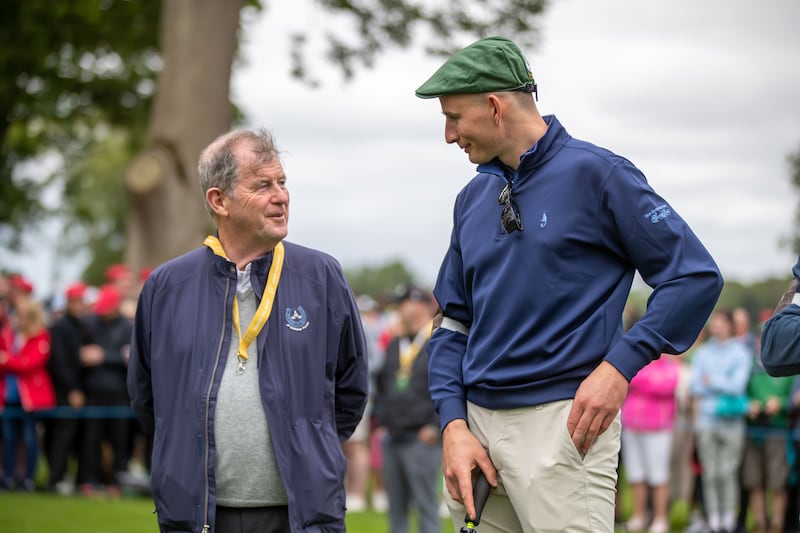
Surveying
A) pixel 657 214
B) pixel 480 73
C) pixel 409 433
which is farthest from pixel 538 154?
pixel 409 433

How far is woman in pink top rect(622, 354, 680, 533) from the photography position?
13031 millimetres

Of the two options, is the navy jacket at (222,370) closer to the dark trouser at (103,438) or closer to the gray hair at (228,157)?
the gray hair at (228,157)

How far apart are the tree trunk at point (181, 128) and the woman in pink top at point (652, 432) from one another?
582 centimetres

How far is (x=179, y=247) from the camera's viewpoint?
1509 centimetres

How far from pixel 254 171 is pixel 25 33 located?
645 inches

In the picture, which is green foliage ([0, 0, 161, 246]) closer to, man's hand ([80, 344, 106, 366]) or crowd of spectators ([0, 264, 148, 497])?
crowd of spectators ([0, 264, 148, 497])

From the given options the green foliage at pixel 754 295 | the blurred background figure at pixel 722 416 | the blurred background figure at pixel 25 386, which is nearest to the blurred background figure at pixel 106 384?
the blurred background figure at pixel 25 386

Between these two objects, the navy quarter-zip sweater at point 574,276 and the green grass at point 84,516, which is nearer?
the navy quarter-zip sweater at point 574,276

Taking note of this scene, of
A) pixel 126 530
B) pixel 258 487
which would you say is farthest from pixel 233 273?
pixel 126 530

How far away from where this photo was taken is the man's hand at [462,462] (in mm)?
3846

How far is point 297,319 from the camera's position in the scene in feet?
15.2

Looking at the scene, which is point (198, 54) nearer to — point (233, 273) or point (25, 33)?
point (25, 33)

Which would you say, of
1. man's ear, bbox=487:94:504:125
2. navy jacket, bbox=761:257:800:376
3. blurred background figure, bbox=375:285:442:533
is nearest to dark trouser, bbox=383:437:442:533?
blurred background figure, bbox=375:285:442:533

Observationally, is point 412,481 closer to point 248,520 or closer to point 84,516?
point 84,516
